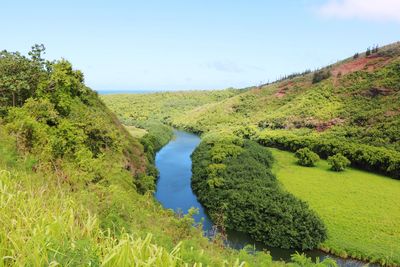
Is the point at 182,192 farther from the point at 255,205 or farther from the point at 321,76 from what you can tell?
the point at 321,76

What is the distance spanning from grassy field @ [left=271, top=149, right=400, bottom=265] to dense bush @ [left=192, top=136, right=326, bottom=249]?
2434 millimetres

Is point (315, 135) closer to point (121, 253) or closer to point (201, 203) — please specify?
point (201, 203)

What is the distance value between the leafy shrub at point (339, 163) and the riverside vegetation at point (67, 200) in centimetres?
3237

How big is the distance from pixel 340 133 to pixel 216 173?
4105 cm

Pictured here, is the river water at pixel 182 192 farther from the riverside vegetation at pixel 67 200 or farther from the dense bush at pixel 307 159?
the dense bush at pixel 307 159

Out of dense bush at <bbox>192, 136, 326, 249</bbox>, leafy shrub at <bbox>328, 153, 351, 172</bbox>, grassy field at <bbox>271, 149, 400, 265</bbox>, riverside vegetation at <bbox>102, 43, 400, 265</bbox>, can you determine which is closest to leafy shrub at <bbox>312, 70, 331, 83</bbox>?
riverside vegetation at <bbox>102, 43, 400, 265</bbox>

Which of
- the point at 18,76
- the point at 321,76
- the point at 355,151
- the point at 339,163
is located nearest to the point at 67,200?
the point at 18,76

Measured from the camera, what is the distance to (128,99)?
193 m

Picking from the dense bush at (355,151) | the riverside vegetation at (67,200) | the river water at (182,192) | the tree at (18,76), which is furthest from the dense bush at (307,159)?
the tree at (18,76)

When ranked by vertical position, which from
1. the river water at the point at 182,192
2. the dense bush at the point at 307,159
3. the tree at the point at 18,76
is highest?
the tree at the point at 18,76

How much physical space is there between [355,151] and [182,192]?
1199 inches

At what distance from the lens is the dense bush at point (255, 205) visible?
32.3m

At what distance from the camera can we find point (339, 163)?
180 feet

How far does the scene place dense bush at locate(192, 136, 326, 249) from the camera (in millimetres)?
32281
